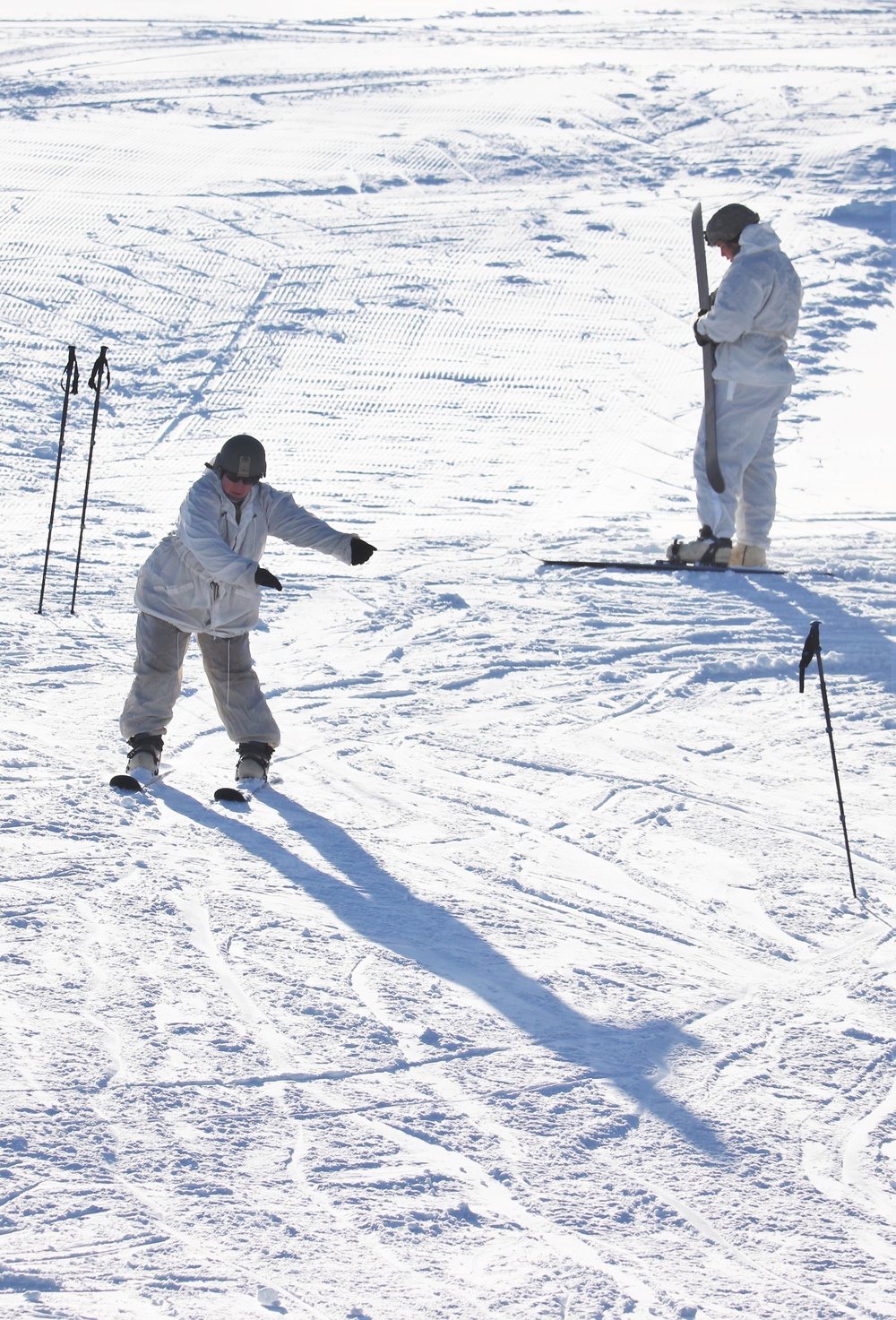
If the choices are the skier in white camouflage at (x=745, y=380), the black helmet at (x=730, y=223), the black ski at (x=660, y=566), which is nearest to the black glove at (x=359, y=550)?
the black ski at (x=660, y=566)

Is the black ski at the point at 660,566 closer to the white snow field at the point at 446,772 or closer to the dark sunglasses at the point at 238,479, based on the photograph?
the white snow field at the point at 446,772

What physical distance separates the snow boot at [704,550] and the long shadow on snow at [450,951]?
3.45m

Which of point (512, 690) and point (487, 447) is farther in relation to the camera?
point (487, 447)

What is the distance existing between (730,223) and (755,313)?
466 mm

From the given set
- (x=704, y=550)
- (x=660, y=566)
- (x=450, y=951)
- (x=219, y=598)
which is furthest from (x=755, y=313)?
(x=450, y=951)

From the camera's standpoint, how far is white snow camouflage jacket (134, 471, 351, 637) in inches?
191

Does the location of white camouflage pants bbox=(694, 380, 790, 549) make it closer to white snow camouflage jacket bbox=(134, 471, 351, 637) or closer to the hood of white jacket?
the hood of white jacket

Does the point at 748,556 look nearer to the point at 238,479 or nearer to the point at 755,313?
the point at 755,313

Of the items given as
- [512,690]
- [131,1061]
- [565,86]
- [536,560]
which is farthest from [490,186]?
[131,1061]

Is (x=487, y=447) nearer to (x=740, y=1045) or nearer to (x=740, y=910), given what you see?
(x=740, y=910)

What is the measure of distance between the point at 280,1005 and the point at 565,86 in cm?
1541

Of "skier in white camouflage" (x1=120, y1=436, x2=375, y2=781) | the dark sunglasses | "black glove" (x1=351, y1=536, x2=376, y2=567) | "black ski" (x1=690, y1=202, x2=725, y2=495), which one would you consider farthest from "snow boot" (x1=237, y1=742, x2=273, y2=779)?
"black ski" (x1=690, y1=202, x2=725, y2=495)

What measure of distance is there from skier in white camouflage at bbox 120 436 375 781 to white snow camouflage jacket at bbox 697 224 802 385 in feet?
10.0

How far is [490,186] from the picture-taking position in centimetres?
1459
